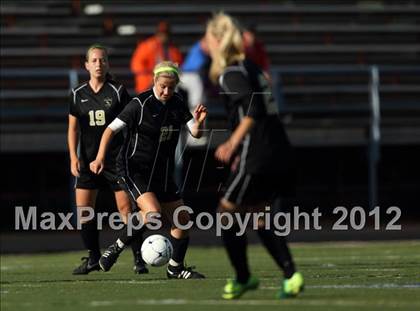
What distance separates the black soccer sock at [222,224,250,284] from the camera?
8.56m

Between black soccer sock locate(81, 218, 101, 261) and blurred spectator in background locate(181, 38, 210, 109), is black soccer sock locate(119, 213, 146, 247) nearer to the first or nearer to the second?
black soccer sock locate(81, 218, 101, 261)

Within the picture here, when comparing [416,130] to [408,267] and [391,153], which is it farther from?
[408,267]

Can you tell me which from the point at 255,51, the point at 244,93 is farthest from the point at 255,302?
the point at 255,51

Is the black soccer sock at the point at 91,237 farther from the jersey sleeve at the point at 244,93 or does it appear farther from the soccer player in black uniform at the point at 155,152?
the jersey sleeve at the point at 244,93

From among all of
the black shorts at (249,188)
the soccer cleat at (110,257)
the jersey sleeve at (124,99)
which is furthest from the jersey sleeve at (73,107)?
the black shorts at (249,188)

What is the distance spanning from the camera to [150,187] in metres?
10.9

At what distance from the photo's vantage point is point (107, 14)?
22.8 metres

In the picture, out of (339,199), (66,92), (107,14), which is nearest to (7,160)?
(66,92)

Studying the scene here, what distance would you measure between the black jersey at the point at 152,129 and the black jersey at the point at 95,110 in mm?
791

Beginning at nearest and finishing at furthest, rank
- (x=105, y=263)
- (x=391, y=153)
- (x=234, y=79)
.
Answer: (x=234, y=79) → (x=105, y=263) → (x=391, y=153)

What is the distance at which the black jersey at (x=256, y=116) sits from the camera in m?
8.44

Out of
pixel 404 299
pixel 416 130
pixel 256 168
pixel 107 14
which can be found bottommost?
pixel 404 299

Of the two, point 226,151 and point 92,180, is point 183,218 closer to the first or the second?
point 92,180

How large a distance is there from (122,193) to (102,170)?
13.7 inches
